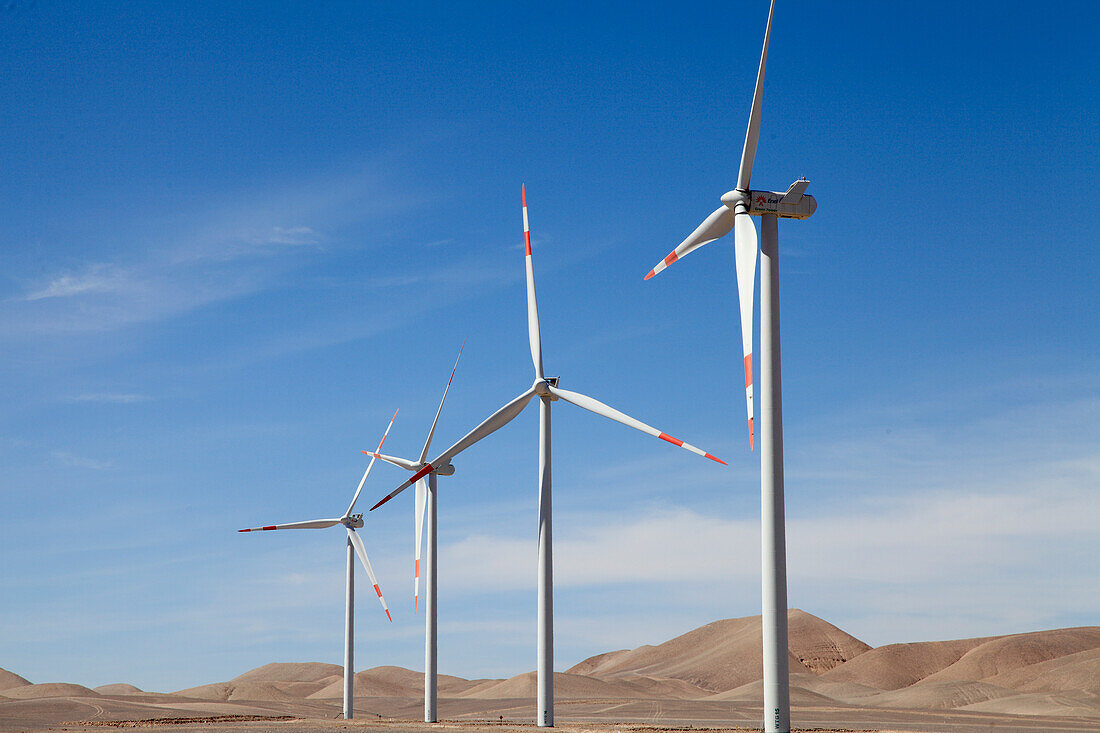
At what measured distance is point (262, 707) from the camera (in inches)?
4712

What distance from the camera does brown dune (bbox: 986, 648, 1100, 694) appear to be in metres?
120

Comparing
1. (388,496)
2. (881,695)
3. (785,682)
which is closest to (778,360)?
(785,682)

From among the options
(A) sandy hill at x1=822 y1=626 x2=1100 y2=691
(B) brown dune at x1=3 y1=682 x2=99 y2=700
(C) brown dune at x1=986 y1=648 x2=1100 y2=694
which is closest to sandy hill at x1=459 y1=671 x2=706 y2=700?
(A) sandy hill at x1=822 y1=626 x2=1100 y2=691

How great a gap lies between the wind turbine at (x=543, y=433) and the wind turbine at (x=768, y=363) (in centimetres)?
863

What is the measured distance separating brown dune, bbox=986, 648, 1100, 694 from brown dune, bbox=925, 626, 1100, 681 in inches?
517

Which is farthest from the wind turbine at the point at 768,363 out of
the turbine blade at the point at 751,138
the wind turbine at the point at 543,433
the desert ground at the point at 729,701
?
the desert ground at the point at 729,701

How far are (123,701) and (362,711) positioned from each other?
75.8 ft

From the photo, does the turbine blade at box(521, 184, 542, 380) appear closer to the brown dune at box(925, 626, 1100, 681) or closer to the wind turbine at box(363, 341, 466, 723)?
the wind turbine at box(363, 341, 466, 723)

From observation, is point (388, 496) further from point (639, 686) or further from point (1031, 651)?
point (1031, 651)

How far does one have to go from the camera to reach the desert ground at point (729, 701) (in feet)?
222

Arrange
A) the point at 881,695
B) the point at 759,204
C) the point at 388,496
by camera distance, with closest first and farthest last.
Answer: the point at 759,204 → the point at 388,496 → the point at 881,695

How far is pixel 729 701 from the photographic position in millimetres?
117250

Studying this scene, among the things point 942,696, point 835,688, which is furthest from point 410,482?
point 835,688

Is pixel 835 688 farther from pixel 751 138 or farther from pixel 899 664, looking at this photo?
pixel 751 138
